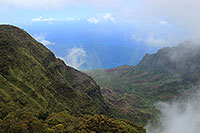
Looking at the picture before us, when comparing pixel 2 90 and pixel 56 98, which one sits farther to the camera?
pixel 56 98

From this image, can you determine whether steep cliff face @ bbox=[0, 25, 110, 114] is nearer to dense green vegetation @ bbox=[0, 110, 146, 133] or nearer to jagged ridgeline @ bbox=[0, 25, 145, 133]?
jagged ridgeline @ bbox=[0, 25, 145, 133]

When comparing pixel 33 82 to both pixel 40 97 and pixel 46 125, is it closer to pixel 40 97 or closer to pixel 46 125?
pixel 40 97

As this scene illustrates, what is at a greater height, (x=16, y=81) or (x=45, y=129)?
(x=16, y=81)

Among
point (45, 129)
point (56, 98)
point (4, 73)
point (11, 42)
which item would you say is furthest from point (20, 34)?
point (45, 129)

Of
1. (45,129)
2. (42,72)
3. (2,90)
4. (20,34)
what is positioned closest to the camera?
(45,129)

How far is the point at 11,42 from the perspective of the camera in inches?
5000

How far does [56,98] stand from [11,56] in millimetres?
44382

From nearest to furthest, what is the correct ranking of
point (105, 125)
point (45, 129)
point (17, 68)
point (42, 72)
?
point (45, 129), point (105, 125), point (17, 68), point (42, 72)

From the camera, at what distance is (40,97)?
10825cm

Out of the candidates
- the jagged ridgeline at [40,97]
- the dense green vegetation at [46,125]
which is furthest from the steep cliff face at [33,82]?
the dense green vegetation at [46,125]

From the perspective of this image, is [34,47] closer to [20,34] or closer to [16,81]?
[20,34]

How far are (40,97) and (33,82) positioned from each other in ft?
50.1

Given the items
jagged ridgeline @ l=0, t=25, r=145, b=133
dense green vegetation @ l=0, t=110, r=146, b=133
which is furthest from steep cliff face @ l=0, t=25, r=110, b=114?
dense green vegetation @ l=0, t=110, r=146, b=133

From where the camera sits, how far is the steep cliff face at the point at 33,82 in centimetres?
9539
